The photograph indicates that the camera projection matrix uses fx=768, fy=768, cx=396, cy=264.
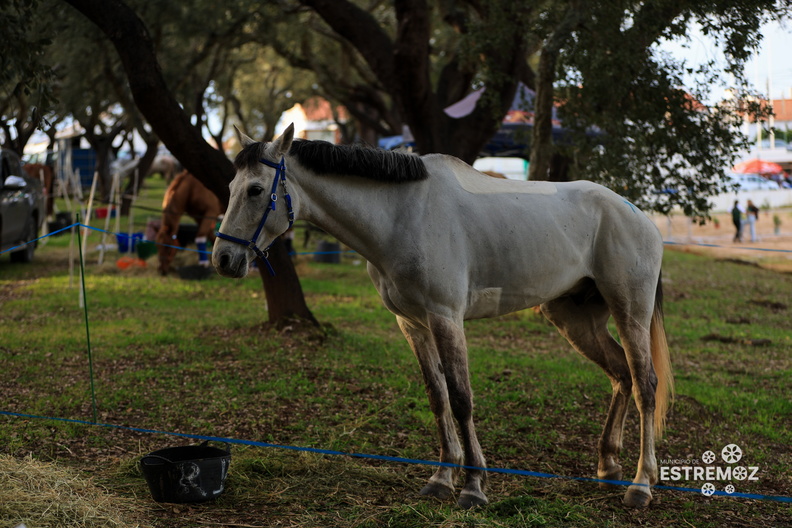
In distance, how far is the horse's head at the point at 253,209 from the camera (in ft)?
13.7

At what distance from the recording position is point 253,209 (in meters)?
4.23

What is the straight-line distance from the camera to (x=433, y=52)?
21438mm

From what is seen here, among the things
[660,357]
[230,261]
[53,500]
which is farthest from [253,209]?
[660,357]

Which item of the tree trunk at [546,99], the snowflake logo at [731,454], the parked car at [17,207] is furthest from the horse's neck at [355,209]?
the parked car at [17,207]

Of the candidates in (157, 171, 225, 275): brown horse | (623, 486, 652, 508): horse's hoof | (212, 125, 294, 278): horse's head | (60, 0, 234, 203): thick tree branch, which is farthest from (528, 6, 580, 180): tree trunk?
(157, 171, 225, 275): brown horse

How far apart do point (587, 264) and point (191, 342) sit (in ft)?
17.1

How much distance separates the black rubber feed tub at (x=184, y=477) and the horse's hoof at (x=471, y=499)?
4.68 ft

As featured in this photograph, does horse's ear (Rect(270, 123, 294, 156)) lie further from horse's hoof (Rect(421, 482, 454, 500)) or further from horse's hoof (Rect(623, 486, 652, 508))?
horse's hoof (Rect(623, 486, 652, 508))

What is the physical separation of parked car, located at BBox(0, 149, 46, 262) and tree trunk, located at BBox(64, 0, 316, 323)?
14.1ft

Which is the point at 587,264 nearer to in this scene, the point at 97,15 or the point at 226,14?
the point at 97,15

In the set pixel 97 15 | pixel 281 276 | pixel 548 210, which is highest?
pixel 97 15

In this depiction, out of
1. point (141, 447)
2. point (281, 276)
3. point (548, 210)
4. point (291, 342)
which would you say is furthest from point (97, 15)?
point (548, 210)

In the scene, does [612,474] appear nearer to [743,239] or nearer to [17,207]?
[17,207]

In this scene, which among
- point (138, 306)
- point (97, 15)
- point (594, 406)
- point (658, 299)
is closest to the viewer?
point (658, 299)
